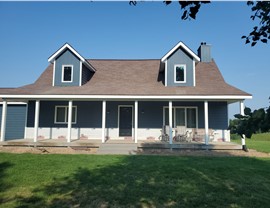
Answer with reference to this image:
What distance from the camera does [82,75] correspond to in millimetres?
15422

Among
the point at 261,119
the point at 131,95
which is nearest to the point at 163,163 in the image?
the point at 131,95

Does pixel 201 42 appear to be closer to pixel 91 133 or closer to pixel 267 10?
pixel 91 133

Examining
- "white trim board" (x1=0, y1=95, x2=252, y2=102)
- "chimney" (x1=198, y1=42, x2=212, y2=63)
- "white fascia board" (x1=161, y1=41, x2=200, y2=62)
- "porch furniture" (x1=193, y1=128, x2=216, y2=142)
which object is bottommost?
"porch furniture" (x1=193, y1=128, x2=216, y2=142)

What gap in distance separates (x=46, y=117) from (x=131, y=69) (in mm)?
7446

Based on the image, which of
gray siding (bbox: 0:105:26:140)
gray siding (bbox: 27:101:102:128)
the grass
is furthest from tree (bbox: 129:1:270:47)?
gray siding (bbox: 0:105:26:140)

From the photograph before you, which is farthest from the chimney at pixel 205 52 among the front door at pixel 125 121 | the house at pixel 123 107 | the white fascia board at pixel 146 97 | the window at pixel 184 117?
the front door at pixel 125 121

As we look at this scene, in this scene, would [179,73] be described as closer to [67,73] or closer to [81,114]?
[81,114]

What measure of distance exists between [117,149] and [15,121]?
9270mm

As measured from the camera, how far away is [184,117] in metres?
15.1

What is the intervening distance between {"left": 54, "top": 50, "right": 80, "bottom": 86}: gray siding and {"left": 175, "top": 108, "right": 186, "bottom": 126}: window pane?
23.4 feet

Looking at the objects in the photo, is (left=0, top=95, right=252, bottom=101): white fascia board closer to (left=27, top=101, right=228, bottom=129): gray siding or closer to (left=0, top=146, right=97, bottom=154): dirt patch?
(left=27, top=101, right=228, bottom=129): gray siding

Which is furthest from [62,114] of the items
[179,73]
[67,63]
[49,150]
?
[179,73]

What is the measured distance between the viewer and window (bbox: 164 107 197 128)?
15.1 metres

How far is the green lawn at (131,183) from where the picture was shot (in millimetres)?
4691
